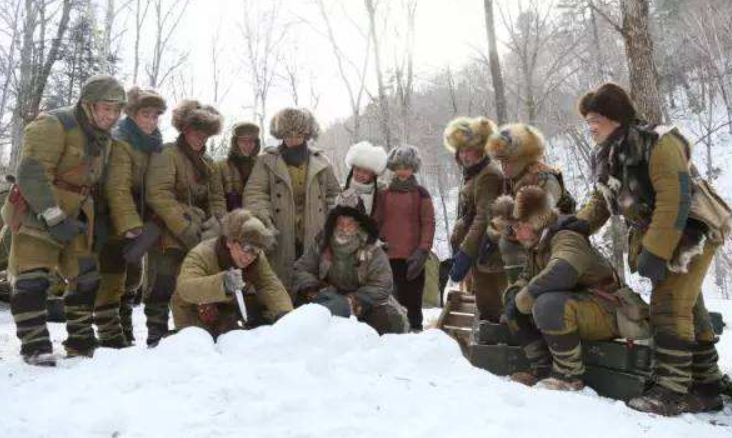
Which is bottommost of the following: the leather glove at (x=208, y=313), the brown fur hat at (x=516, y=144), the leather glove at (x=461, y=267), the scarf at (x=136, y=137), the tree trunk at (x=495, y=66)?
the leather glove at (x=208, y=313)

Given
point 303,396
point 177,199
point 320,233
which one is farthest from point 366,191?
point 303,396

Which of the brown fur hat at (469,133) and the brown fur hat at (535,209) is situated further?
the brown fur hat at (469,133)

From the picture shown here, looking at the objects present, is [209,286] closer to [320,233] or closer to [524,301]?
[320,233]

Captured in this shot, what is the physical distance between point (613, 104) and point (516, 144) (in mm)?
923

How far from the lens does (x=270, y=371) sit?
2508 millimetres

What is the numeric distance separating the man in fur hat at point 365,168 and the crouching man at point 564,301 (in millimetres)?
1524

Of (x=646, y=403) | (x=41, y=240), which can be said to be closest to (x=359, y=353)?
(x=646, y=403)

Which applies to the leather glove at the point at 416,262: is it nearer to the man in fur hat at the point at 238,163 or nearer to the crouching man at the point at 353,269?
the crouching man at the point at 353,269

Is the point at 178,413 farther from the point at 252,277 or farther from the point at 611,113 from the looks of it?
the point at 611,113

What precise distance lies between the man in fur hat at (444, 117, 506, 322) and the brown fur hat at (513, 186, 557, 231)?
761mm

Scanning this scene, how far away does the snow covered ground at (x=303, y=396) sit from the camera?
2.11 meters

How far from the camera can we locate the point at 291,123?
4453 millimetres

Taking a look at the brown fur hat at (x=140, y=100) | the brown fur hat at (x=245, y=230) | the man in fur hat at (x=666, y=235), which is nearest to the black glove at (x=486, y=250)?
the man in fur hat at (x=666, y=235)

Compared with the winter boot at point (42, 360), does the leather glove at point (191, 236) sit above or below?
above
